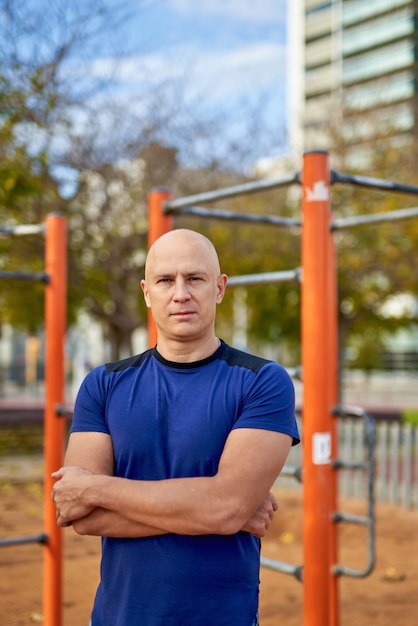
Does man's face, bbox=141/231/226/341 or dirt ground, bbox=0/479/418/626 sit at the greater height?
man's face, bbox=141/231/226/341

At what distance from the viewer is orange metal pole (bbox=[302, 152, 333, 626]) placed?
115 inches

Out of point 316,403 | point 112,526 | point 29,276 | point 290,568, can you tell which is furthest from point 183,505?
point 29,276

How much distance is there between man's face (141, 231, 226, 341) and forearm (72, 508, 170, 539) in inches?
16.2

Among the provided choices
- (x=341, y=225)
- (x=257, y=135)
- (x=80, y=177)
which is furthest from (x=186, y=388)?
(x=257, y=135)

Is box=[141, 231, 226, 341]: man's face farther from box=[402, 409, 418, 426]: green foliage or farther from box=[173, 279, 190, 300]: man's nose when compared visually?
box=[402, 409, 418, 426]: green foliage

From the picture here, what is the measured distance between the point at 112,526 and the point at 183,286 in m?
0.55

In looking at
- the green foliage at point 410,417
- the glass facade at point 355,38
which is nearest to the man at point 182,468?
the green foliage at point 410,417

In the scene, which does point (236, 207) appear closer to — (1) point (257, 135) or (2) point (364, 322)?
(1) point (257, 135)

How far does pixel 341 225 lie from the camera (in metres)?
4.07

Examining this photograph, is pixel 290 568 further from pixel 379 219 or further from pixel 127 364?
pixel 379 219

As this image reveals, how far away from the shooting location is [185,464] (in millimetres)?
1665

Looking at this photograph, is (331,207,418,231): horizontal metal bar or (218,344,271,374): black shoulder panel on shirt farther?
(331,207,418,231): horizontal metal bar

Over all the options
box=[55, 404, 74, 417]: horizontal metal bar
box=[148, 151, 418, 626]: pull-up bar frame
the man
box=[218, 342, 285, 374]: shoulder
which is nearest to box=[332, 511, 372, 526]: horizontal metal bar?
box=[148, 151, 418, 626]: pull-up bar frame

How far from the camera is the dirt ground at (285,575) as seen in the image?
4508 millimetres
